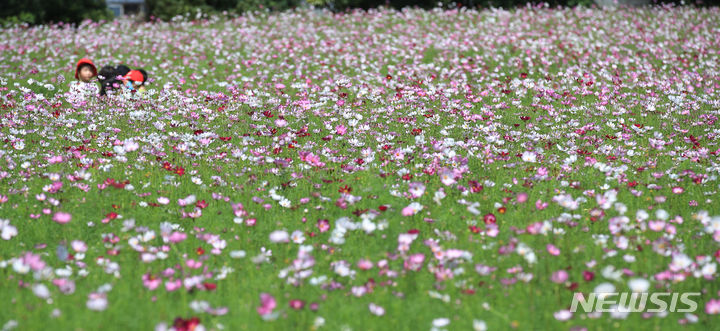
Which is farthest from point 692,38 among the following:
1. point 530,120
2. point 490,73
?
point 530,120

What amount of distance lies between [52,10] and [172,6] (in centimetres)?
570

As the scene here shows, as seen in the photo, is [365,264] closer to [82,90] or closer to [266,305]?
[266,305]

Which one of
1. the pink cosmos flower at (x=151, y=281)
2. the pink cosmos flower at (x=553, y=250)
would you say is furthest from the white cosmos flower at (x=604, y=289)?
the pink cosmos flower at (x=151, y=281)

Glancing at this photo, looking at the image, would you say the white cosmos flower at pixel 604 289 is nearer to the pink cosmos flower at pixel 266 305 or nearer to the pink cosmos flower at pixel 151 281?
the pink cosmos flower at pixel 266 305

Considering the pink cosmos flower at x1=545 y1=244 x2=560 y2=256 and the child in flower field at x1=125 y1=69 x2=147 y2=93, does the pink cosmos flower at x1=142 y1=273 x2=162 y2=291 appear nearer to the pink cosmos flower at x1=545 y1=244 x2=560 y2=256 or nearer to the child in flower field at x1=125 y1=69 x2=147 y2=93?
the pink cosmos flower at x1=545 y1=244 x2=560 y2=256

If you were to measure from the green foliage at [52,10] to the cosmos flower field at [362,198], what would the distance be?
9362mm

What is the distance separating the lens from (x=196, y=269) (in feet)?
14.4

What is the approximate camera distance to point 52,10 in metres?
21.0

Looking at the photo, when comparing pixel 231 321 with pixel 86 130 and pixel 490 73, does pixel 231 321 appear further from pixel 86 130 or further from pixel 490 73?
pixel 490 73

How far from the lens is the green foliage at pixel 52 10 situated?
20453 mm

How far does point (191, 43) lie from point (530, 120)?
34.3ft

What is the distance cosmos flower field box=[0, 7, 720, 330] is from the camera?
392 cm

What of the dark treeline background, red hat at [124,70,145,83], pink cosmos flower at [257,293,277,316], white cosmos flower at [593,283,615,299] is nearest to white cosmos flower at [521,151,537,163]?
white cosmos flower at [593,283,615,299]

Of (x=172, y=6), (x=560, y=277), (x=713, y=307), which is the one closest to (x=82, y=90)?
(x=560, y=277)
